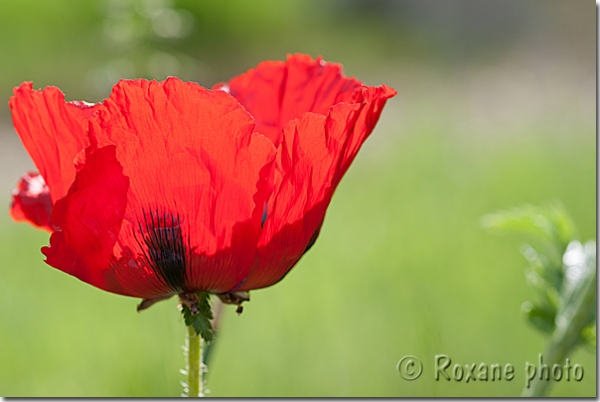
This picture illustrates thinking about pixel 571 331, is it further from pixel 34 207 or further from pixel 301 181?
pixel 34 207

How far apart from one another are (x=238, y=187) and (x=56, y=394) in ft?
2.74

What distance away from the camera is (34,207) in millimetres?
577

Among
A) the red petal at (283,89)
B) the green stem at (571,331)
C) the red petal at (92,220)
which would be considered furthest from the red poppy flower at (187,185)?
the green stem at (571,331)

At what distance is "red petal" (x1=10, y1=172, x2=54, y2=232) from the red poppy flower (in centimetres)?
8

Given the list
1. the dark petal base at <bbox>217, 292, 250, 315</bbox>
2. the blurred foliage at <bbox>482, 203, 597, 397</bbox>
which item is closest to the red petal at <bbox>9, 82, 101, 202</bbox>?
the dark petal base at <bbox>217, 292, 250, 315</bbox>

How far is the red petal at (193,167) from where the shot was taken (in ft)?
1.45

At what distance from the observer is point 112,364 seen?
123 cm

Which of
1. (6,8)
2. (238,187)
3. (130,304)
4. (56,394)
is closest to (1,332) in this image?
(56,394)

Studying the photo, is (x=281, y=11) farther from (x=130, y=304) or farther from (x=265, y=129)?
(x=265, y=129)

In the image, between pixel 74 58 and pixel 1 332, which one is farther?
pixel 74 58

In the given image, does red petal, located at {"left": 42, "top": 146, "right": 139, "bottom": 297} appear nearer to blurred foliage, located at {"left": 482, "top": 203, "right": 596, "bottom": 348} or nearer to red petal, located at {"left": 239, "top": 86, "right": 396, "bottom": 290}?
red petal, located at {"left": 239, "top": 86, "right": 396, "bottom": 290}

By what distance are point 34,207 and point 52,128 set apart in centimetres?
9

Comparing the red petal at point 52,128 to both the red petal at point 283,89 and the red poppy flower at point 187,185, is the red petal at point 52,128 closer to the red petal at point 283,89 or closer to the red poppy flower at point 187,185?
the red poppy flower at point 187,185

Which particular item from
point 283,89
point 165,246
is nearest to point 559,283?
point 283,89
